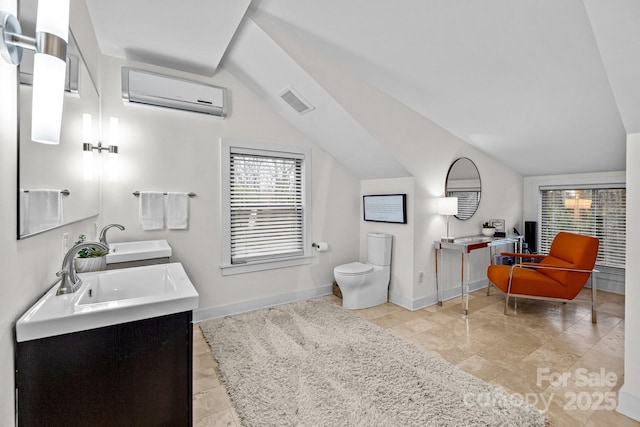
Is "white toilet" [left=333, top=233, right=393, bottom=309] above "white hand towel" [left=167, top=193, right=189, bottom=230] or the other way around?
the other way around

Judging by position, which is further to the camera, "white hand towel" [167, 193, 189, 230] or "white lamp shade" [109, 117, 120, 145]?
"white hand towel" [167, 193, 189, 230]

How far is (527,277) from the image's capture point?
3.12m

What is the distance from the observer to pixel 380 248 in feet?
A: 11.8

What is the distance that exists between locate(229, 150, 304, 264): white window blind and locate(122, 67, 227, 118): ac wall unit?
0.52 meters

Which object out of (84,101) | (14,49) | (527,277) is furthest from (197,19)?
(527,277)

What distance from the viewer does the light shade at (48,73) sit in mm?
802

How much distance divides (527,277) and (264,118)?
333 centimetres

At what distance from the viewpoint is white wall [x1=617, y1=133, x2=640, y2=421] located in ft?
5.62

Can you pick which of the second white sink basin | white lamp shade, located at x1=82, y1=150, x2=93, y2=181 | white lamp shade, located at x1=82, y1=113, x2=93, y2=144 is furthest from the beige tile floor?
white lamp shade, located at x1=82, y1=113, x2=93, y2=144

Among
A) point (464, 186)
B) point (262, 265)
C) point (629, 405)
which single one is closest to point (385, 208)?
point (464, 186)

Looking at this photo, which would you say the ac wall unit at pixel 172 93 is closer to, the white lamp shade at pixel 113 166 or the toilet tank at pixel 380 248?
the white lamp shade at pixel 113 166

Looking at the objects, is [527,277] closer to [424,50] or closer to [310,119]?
[424,50]

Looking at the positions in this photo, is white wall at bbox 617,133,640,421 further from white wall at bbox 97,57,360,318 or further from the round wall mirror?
white wall at bbox 97,57,360,318

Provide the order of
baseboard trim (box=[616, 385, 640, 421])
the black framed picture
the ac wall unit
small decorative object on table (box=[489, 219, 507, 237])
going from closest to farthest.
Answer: baseboard trim (box=[616, 385, 640, 421])
the ac wall unit
the black framed picture
small decorative object on table (box=[489, 219, 507, 237])
